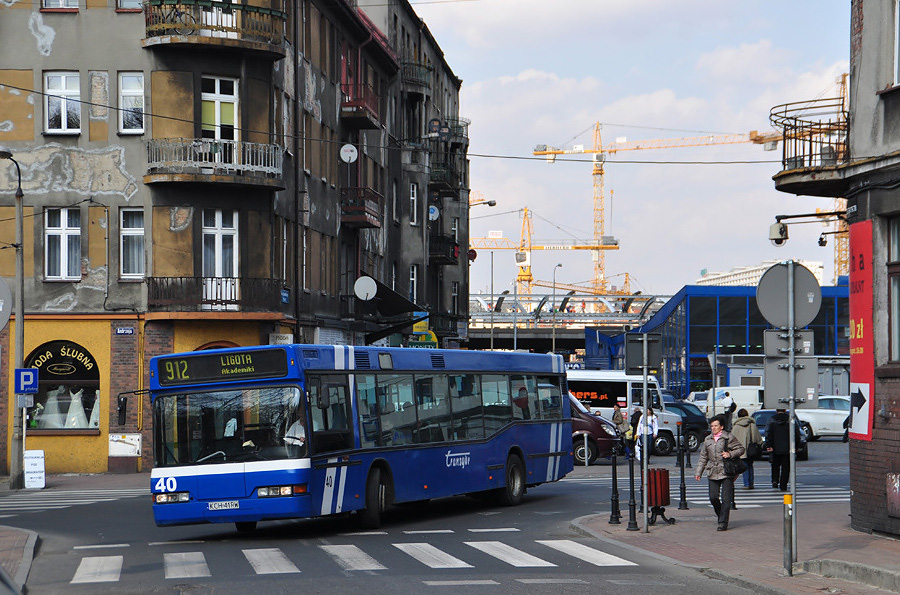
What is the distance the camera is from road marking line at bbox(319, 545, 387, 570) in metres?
14.3

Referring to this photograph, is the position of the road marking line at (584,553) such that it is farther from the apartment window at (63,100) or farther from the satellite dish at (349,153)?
the satellite dish at (349,153)

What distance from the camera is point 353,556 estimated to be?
15383 millimetres

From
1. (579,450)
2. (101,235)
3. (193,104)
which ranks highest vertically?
(193,104)

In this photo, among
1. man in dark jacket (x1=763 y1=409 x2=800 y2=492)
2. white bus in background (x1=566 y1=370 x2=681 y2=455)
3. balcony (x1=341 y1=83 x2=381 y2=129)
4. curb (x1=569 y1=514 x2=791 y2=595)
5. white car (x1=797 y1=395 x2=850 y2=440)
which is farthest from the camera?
white car (x1=797 y1=395 x2=850 y2=440)

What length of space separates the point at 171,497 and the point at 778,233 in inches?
603

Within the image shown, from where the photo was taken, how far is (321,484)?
1739 centimetres

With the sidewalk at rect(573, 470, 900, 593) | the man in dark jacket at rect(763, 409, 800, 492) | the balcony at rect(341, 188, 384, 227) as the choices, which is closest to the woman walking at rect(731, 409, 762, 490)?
the man in dark jacket at rect(763, 409, 800, 492)

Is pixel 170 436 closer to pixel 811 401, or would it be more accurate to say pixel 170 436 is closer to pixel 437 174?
pixel 811 401

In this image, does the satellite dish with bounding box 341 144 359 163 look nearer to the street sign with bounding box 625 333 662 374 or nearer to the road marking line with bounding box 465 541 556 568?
the street sign with bounding box 625 333 662 374

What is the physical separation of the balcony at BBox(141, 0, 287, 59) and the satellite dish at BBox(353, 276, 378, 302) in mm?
9882

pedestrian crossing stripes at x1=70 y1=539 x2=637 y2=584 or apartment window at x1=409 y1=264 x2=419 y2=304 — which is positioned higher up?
apartment window at x1=409 y1=264 x2=419 y2=304

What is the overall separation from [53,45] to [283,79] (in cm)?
634

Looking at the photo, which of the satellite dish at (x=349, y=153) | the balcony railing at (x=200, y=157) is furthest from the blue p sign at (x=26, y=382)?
the satellite dish at (x=349, y=153)

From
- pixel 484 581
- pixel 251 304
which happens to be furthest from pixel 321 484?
pixel 251 304
